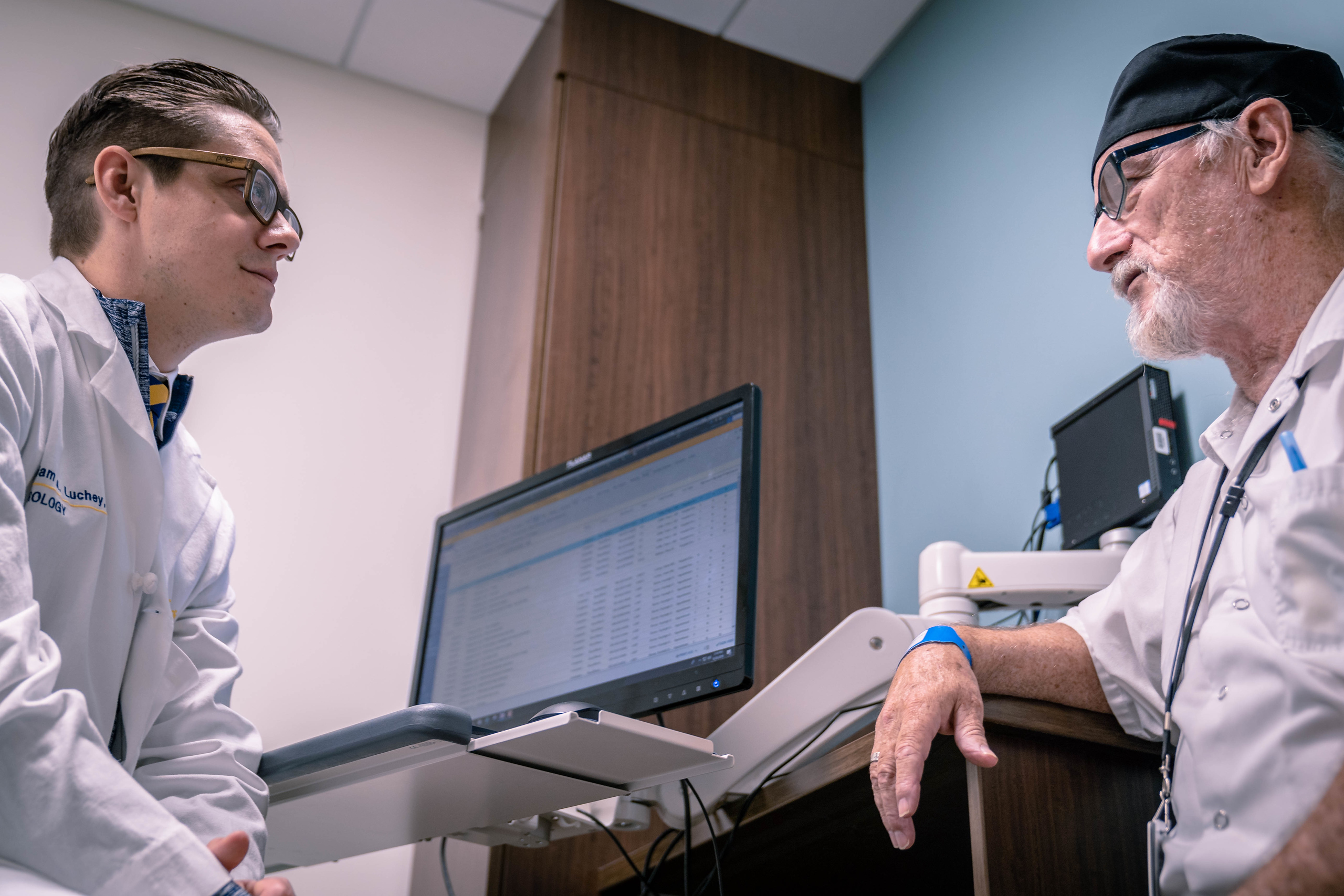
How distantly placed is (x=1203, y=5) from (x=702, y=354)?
111 centimetres

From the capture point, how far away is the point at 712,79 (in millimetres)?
2660

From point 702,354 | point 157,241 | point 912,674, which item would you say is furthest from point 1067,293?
point 157,241

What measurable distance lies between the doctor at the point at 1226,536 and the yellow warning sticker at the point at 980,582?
217mm

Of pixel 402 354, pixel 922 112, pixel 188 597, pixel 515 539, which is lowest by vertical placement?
pixel 188 597

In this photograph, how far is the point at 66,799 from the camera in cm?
91

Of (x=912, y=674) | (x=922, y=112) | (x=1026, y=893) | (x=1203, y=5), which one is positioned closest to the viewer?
(x=1026, y=893)

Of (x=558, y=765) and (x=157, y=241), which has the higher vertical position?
(x=157, y=241)

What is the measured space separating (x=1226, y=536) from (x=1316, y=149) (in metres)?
0.48

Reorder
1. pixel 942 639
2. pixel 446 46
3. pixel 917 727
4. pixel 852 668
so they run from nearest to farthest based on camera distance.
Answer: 1. pixel 917 727
2. pixel 942 639
3. pixel 852 668
4. pixel 446 46

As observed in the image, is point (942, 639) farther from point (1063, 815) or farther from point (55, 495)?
point (55, 495)

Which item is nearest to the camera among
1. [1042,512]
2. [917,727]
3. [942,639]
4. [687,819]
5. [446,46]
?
[917,727]

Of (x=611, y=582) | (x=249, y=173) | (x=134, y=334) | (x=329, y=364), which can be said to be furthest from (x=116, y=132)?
(x=329, y=364)

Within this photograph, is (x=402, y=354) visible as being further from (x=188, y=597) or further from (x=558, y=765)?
(x=558, y=765)

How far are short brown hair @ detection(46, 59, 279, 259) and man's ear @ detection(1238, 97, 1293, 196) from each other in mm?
1284
